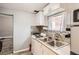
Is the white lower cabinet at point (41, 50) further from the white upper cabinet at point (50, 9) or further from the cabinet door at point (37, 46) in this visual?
the white upper cabinet at point (50, 9)

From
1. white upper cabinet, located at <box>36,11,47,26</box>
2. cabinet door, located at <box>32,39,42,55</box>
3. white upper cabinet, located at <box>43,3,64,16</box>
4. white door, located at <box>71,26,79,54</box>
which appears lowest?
cabinet door, located at <box>32,39,42,55</box>

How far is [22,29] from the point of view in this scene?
1606mm

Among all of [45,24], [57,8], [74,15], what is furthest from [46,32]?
[74,15]

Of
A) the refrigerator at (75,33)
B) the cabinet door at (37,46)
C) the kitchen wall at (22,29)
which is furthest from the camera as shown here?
the cabinet door at (37,46)

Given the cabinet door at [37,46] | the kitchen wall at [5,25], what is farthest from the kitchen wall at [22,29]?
the cabinet door at [37,46]

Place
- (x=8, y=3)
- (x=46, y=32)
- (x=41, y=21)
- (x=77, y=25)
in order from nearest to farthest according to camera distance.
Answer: (x=77, y=25), (x=8, y=3), (x=41, y=21), (x=46, y=32)

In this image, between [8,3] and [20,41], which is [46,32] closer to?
[20,41]

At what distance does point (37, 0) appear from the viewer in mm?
1408

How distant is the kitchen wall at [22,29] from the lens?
5.11 feet

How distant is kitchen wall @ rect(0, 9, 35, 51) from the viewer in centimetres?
156

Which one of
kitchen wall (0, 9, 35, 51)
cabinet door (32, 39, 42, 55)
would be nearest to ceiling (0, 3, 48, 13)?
kitchen wall (0, 9, 35, 51)

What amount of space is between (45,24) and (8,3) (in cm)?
76

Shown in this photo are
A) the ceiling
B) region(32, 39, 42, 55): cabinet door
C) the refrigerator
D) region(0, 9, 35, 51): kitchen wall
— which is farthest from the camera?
region(32, 39, 42, 55): cabinet door

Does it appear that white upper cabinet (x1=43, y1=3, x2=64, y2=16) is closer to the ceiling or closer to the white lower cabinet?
the ceiling
